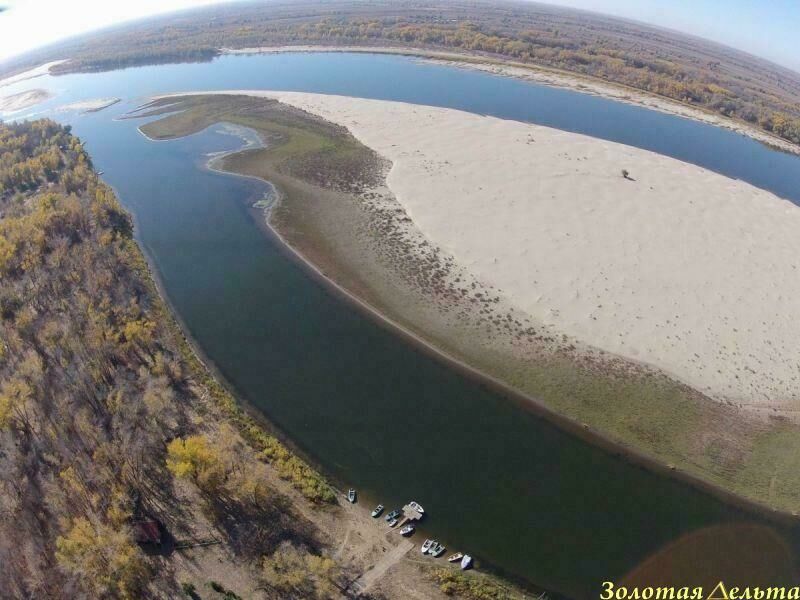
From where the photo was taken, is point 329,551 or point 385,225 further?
point 385,225

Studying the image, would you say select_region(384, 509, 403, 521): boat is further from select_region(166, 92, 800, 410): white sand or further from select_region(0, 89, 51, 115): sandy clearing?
select_region(0, 89, 51, 115): sandy clearing

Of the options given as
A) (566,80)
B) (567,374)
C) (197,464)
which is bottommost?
(567,374)

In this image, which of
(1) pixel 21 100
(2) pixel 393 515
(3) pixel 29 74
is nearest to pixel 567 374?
(2) pixel 393 515

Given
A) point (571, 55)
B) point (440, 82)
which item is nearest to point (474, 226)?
point (440, 82)

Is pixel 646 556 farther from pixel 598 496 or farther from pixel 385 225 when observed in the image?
pixel 385 225

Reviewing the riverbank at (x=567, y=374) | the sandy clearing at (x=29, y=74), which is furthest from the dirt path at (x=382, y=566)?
the sandy clearing at (x=29, y=74)

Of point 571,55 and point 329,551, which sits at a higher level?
point 571,55

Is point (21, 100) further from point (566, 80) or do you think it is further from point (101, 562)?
point (101, 562)
